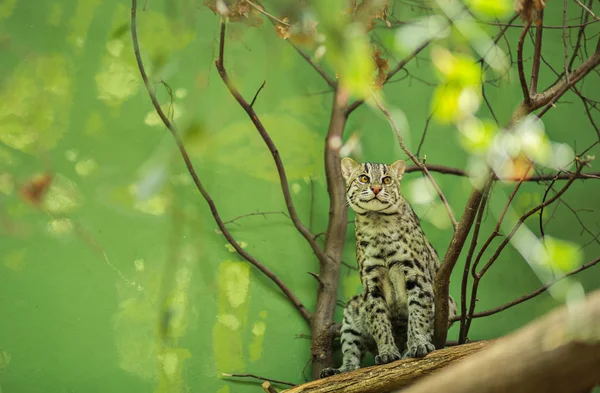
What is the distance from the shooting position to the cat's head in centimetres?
324

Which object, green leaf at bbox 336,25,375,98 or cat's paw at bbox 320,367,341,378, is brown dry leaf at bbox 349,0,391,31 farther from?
cat's paw at bbox 320,367,341,378

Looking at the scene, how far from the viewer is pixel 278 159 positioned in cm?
347

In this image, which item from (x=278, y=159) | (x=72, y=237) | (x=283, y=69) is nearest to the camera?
(x=72, y=237)

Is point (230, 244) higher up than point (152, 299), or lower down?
higher up

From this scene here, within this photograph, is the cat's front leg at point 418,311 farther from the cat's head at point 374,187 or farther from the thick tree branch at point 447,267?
the cat's head at point 374,187

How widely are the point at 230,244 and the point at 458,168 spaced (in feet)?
4.24

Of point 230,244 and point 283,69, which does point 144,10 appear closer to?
point 283,69

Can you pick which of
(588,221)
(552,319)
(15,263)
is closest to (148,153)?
(15,263)

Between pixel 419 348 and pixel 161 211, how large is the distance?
138 cm

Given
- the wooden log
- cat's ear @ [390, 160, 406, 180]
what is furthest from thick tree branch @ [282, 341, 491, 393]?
the wooden log

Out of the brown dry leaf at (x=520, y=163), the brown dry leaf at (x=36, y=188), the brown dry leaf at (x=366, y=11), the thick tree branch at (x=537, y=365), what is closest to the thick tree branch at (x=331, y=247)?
the brown dry leaf at (x=36, y=188)

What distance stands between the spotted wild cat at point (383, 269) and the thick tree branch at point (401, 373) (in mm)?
256

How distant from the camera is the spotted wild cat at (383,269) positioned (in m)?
3.14

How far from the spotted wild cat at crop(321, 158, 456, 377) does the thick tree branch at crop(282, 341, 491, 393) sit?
0.26 m
